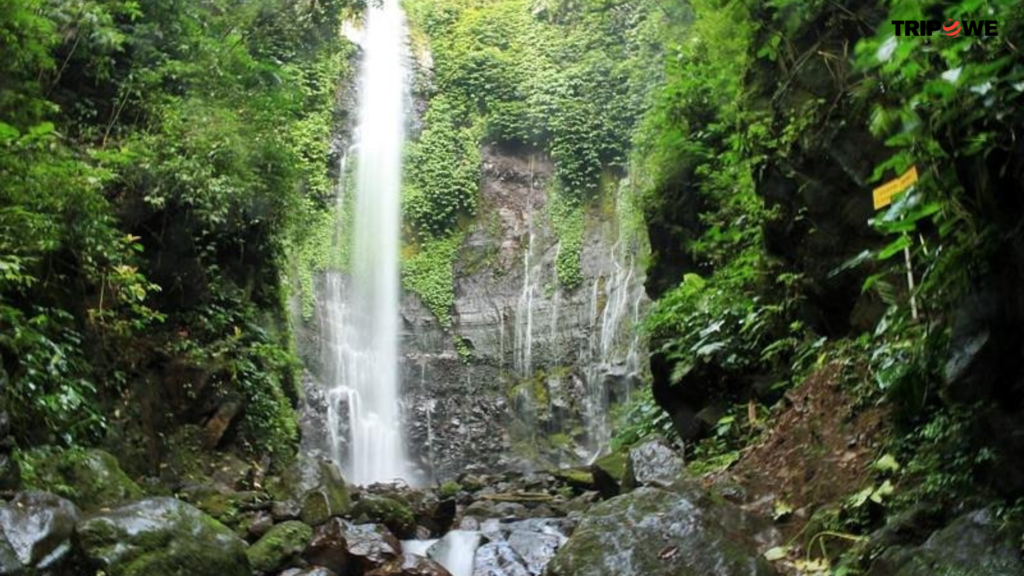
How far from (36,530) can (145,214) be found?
229 inches

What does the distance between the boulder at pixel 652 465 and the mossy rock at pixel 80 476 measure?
4.06 metres

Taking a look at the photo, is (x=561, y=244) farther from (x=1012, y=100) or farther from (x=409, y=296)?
(x=1012, y=100)

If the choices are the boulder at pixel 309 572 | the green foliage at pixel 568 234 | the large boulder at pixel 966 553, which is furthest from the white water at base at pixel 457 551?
the green foliage at pixel 568 234

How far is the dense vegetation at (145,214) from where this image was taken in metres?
6.95

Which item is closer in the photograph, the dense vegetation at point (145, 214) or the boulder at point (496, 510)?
the dense vegetation at point (145, 214)

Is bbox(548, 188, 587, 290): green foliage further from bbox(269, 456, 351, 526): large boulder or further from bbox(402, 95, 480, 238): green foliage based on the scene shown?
bbox(269, 456, 351, 526): large boulder

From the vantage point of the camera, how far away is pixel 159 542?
5246mm

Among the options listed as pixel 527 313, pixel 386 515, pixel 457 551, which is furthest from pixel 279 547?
pixel 527 313

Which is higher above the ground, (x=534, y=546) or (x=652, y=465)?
(x=652, y=465)

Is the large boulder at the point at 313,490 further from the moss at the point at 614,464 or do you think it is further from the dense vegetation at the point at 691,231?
the moss at the point at 614,464

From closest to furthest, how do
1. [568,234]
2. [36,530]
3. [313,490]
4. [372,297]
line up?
[36,530]
[313,490]
[372,297]
[568,234]

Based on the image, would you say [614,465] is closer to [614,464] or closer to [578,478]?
[614,464]

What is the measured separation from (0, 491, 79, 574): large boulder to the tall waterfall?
12737 mm

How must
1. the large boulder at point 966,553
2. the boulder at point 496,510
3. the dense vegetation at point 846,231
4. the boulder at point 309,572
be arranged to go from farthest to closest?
the boulder at point 496,510 < the boulder at point 309,572 < the dense vegetation at point 846,231 < the large boulder at point 966,553
